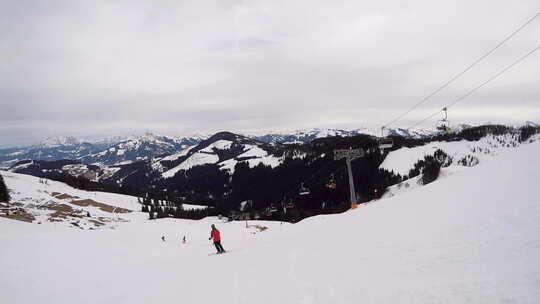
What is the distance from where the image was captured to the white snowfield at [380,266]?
22.2 ft

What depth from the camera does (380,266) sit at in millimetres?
9086

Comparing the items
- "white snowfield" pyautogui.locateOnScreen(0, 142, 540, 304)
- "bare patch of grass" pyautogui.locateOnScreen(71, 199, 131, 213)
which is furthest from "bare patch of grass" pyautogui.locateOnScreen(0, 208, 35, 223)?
"bare patch of grass" pyautogui.locateOnScreen(71, 199, 131, 213)

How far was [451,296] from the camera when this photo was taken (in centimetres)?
612

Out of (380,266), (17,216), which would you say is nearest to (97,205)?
(17,216)

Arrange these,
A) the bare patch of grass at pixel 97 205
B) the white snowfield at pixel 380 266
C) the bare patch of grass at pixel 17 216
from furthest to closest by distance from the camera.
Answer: the bare patch of grass at pixel 97 205, the bare patch of grass at pixel 17 216, the white snowfield at pixel 380 266

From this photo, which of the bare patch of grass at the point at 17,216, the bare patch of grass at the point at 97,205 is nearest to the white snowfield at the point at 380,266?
the bare patch of grass at the point at 17,216

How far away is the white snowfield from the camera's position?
6762 millimetres

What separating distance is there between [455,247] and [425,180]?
13019 centimetres

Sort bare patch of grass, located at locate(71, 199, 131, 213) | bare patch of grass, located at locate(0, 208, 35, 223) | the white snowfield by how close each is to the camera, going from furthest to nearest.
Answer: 1. bare patch of grass, located at locate(71, 199, 131, 213)
2. bare patch of grass, located at locate(0, 208, 35, 223)
3. the white snowfield

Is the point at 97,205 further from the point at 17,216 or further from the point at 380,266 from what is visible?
the point at 380,266

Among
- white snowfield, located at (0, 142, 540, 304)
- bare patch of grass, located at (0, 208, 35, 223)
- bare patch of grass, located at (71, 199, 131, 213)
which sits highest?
white snowfield, located at (0, 142, 540, 304)

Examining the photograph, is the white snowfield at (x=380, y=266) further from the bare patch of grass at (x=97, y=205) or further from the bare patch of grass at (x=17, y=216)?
the bare patch of grass at (x=97, y=205)

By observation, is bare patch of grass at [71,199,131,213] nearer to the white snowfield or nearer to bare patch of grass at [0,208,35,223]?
bare patch of grass at [0,208,35,223]

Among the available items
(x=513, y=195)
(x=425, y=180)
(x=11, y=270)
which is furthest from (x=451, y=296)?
(x=425, y=180)
